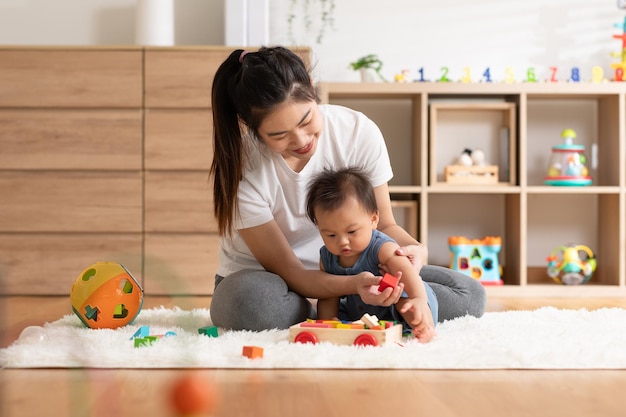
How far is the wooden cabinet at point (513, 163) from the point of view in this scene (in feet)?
11.2

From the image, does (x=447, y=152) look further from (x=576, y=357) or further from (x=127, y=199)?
(x=576, y=357)

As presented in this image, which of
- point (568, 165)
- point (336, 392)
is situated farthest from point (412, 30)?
point (336, 392)

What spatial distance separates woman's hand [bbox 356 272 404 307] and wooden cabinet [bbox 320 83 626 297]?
1.73 m

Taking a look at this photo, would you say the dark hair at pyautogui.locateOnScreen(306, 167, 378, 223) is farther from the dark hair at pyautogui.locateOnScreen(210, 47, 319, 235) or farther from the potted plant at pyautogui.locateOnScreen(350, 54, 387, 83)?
the potted plant at pyautogui.locateOnScreen(350, 54, 387, 83)

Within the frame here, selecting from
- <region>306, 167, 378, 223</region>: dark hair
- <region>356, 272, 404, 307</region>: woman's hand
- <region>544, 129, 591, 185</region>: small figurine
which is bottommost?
<region>356, 272, 404, 307</region>: woman's hand

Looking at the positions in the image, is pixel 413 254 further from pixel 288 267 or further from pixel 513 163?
pixel 513 163

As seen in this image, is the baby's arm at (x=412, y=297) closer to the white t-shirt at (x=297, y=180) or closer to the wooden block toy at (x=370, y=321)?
the wooden block toy at (x=370, y=321)

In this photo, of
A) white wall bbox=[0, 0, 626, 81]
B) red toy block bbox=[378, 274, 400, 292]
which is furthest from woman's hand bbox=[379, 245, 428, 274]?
white wall bbox=[0, 0, 626, 81]

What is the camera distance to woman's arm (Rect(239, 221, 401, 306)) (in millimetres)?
1758

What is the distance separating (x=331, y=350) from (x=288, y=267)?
0.40m

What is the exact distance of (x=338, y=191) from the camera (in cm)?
173

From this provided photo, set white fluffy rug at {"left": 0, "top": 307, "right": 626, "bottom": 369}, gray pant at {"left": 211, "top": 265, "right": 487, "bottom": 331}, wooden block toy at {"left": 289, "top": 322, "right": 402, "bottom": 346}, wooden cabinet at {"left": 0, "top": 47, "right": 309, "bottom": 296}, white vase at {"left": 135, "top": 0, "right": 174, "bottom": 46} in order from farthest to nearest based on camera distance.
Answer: white vase at {"left": 135, "top": 0, "right": 174, "bottom": 46}, wooden cabinet at {"left": 0, "top": 47, "right": 309, "bottom": 296}, gray pant at {"left": 211, "top": 265, "right": 487, "bottom": 331}, wooden block toy at {"left": 289, "top": 322, "right": 402, "bottom": 346}, white fluffy rug at {"left": 0, "top": 307, "right": 626, "bottom": 369}

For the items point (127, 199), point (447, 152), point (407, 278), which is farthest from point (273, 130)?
point (447, 152)

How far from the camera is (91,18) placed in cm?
369
